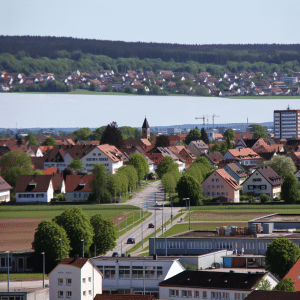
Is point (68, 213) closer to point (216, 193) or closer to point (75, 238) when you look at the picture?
point (75, 238)

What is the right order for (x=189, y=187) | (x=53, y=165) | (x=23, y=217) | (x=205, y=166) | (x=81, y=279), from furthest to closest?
(x=53, y=165) → (x=205, y=166) → (x=189, y=187) → (x=23, y=217) → (x=81, y=279)

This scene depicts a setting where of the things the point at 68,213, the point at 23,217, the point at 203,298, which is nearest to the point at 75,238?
the point at 68,213

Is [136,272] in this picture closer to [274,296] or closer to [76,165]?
[274,296]

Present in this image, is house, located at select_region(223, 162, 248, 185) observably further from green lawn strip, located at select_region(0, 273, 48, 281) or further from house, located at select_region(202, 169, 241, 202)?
green lawn strip, located at select_region(0, 273, 48, 281)

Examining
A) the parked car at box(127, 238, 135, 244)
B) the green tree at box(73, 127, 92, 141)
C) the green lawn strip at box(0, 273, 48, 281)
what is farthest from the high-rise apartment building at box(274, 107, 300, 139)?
the green lawn strip at box(0, 273, 48, 281)

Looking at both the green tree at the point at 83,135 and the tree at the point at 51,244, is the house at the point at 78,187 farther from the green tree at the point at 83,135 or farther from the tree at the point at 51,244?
the green tree at the point at 83,135

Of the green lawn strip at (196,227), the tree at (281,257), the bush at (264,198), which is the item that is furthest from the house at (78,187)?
the tree at (281,257)
